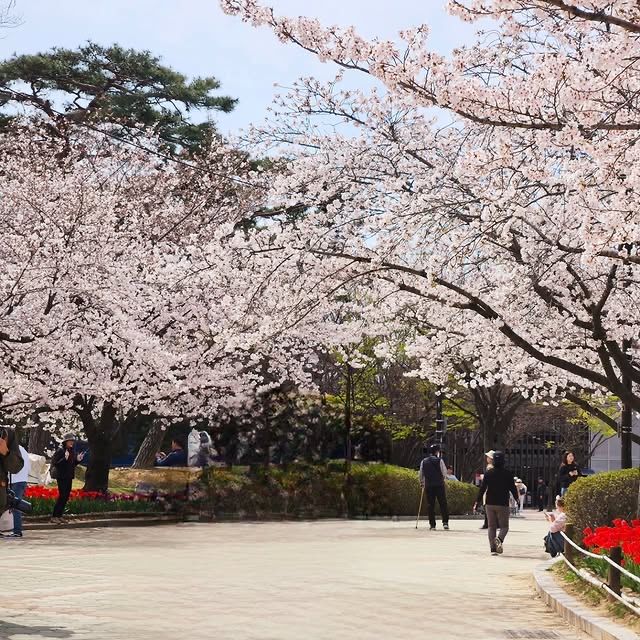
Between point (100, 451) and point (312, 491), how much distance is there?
562 centimetres

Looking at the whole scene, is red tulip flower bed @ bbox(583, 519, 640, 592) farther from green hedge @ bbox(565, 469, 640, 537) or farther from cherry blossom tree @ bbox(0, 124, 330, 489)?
cherry blossom tree @ bbox(0, 124, 330, 489)

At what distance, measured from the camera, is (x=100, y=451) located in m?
28.8

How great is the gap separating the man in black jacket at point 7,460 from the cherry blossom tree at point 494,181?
477 centimetres

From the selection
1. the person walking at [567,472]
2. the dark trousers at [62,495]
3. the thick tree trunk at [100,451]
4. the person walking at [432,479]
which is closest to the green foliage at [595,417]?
the person walking at [432,479]

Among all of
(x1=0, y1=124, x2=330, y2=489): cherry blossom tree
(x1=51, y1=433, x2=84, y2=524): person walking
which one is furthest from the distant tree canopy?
(x1=51, y1=433, x2=84, y2=524): person walking

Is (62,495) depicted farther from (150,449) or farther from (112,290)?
(150,449)

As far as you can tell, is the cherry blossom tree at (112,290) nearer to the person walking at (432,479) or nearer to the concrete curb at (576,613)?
the person walking at (432,479)

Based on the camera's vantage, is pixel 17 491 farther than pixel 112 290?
No

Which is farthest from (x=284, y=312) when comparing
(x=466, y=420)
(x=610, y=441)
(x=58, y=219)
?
(x=610, y=441)

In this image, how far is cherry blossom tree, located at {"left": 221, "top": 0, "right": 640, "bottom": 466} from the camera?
9641 millimetres

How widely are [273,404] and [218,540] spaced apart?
1102 centimetres

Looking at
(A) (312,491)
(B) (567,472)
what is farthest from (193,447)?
(B) (567,472)

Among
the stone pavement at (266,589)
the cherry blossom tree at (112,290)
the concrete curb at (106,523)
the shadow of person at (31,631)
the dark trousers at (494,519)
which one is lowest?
the shadow of person at (31,631)

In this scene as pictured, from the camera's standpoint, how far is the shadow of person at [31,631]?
9039 mm
